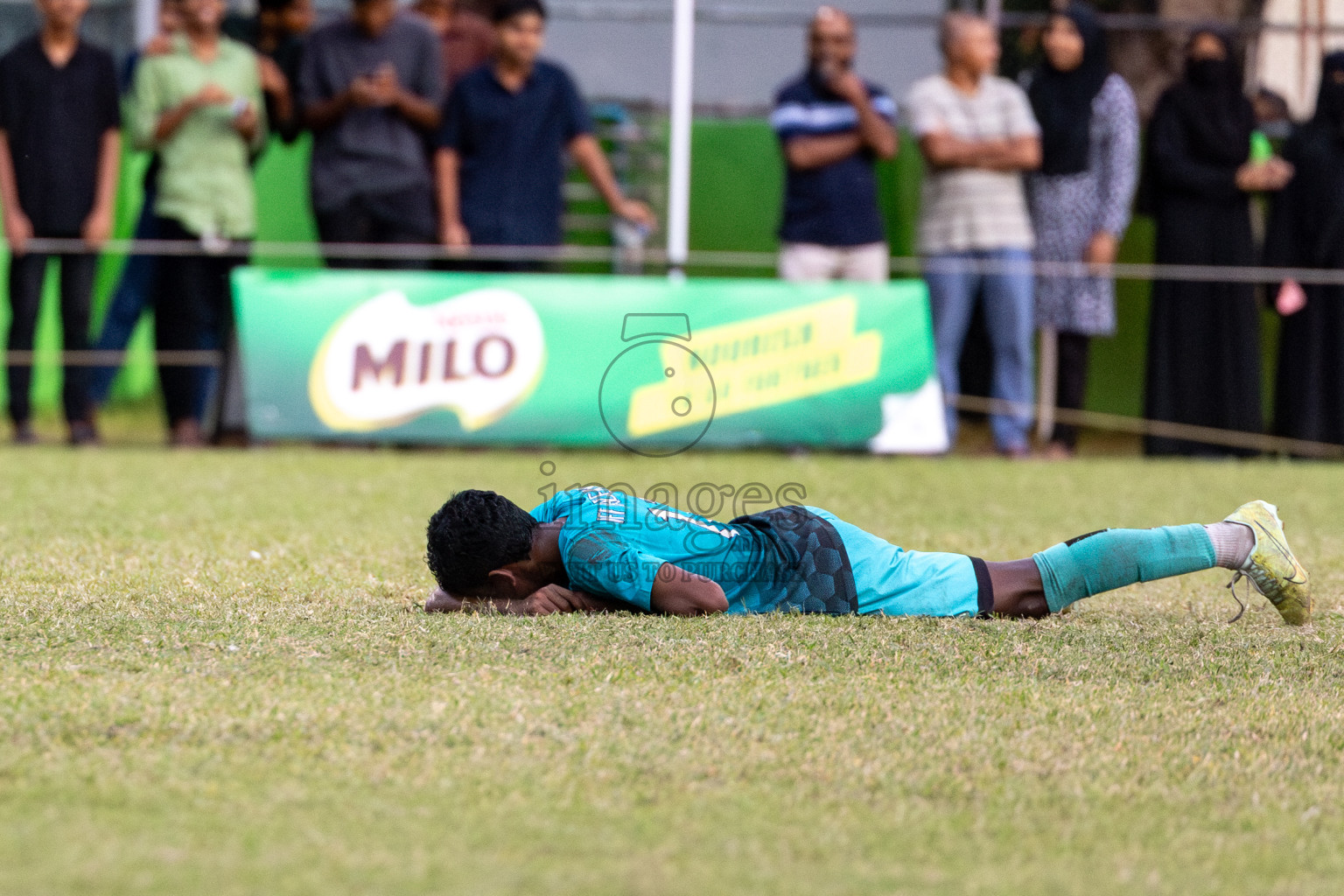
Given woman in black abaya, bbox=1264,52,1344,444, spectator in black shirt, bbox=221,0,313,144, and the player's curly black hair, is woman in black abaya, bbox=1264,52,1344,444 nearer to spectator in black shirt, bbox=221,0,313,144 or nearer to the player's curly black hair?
spectator in black shirt, bbox=221,0,313,144

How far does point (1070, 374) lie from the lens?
10016mm

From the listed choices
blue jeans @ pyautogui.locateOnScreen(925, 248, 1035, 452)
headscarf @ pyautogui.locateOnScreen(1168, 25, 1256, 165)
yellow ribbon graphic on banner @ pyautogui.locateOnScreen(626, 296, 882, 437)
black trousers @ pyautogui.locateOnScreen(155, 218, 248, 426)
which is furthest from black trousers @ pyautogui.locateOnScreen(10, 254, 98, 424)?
headscarf @ pyautogui.locateOnScreen(1168, 25, 1256, 165)

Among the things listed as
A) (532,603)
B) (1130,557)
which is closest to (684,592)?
(532,603)

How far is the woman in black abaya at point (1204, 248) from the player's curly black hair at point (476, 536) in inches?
258

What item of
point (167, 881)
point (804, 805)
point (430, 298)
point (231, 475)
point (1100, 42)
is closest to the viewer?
point (167, 881)

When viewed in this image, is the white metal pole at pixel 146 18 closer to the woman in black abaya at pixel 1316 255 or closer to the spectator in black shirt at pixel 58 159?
the spectator in black shirt at pixel 58 159

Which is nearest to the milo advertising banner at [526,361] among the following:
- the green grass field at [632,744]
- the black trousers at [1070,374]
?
the black trousers at [1070,374]

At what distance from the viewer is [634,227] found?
10.2 metres

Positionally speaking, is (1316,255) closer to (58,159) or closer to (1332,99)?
(1332,99)

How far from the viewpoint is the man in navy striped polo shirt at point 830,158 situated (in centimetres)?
945

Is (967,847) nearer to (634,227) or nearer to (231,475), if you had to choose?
(231,475)

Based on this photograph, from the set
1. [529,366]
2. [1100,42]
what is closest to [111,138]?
[529,366]

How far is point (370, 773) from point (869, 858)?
0.95 meters

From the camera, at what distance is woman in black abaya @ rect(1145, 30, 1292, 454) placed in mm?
9875
